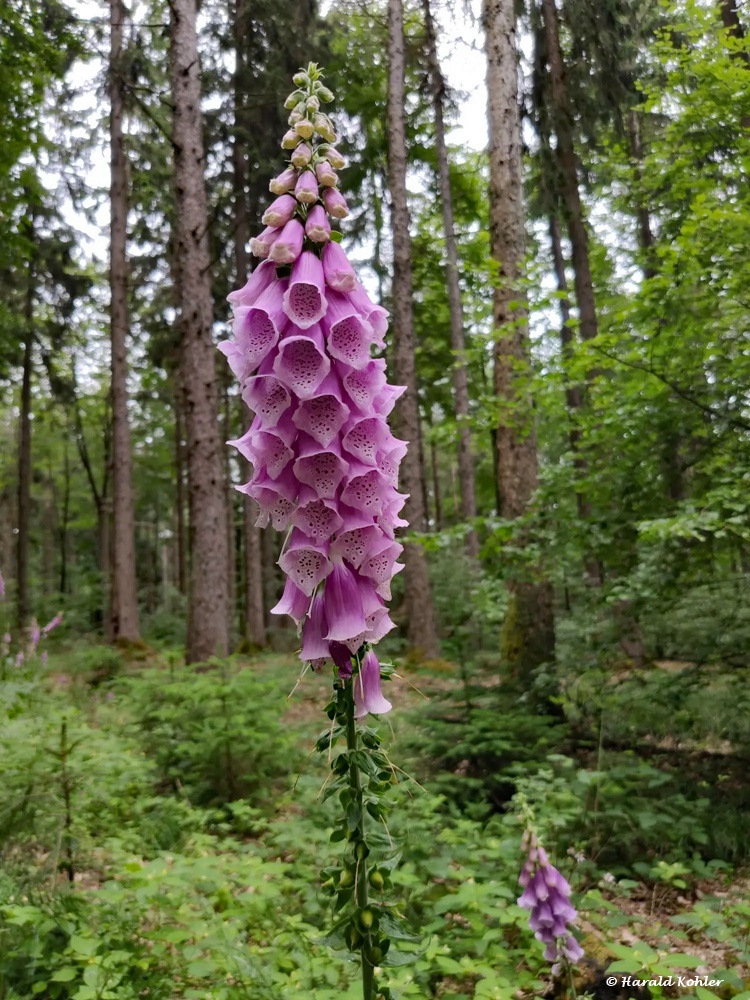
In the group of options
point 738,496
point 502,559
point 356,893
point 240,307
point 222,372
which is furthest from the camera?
point 222,372

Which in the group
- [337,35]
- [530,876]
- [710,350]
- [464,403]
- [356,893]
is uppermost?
[337,35]

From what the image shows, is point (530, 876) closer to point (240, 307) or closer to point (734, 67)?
point (240, 307)

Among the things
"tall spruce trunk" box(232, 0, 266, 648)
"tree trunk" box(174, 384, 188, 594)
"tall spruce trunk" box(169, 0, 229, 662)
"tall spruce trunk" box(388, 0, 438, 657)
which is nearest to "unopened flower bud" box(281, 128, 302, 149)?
"tall spruce trunk" box(169, 0, 229, 662)

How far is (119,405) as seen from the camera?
13.6m

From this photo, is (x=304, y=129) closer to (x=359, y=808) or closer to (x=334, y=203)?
(x=334, y=203)

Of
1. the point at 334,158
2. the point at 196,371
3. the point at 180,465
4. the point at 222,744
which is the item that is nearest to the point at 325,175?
the point at 334,158

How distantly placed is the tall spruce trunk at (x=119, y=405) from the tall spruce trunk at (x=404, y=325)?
18.3ft

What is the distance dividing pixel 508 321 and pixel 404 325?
16.6ft

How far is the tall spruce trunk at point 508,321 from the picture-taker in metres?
7.26

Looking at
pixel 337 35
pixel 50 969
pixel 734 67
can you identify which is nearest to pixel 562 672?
pixel 50 969

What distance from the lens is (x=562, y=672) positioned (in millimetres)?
5988

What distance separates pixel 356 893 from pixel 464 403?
14.7m

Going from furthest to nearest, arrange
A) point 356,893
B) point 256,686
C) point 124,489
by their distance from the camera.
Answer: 1. point 124,489
2. point 256,686
3. point 356,893

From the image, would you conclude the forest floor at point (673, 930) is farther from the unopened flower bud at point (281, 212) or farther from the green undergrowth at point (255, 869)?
the unopened flower bud at point (281, 212)
